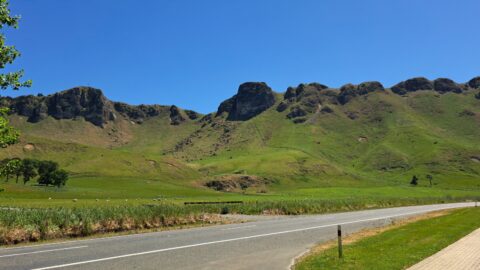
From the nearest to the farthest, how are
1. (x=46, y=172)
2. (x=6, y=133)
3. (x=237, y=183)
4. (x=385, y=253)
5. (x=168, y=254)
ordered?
(x=385, y=253) → (x=168, y=254) → (x=6, y=133) → (x=46, y=172) → (x=237, y=183)

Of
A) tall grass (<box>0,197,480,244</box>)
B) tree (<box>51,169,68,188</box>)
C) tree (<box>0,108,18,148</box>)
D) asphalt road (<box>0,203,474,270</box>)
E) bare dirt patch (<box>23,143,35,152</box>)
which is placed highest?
bare dirt patch (<box>23,143,35,152</box>)

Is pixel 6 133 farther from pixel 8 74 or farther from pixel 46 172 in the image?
pixel 46 172

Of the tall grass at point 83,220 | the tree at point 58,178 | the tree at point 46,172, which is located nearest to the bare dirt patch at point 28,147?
the tree at point 46,172

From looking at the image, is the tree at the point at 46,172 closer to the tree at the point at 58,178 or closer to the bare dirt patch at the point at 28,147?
the tree at the point at 58,178

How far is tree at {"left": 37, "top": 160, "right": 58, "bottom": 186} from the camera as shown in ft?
414

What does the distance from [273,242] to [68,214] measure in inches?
506

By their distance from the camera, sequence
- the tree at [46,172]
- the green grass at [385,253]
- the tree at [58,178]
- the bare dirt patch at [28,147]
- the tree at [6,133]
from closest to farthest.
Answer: the green grass at [385,253], the tree at [6,133], the tree at [58,178], the tree at [46,172], the bare dirt patch at [28,147]

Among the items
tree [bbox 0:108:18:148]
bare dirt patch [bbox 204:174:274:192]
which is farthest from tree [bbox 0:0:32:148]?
bare dirt patch [bbox 204:174:274:192]

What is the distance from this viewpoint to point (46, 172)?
Answer: 13038 cm

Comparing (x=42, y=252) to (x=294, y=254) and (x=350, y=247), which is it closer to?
(x=294, y=254)

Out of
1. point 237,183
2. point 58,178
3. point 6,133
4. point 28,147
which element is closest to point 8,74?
point 6,133

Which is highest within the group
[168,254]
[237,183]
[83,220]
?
[237,183]

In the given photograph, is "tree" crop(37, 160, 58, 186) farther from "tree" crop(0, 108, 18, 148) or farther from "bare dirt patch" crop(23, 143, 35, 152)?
"tree" crop(0, 108, 18, 148)

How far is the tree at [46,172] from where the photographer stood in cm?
12612
